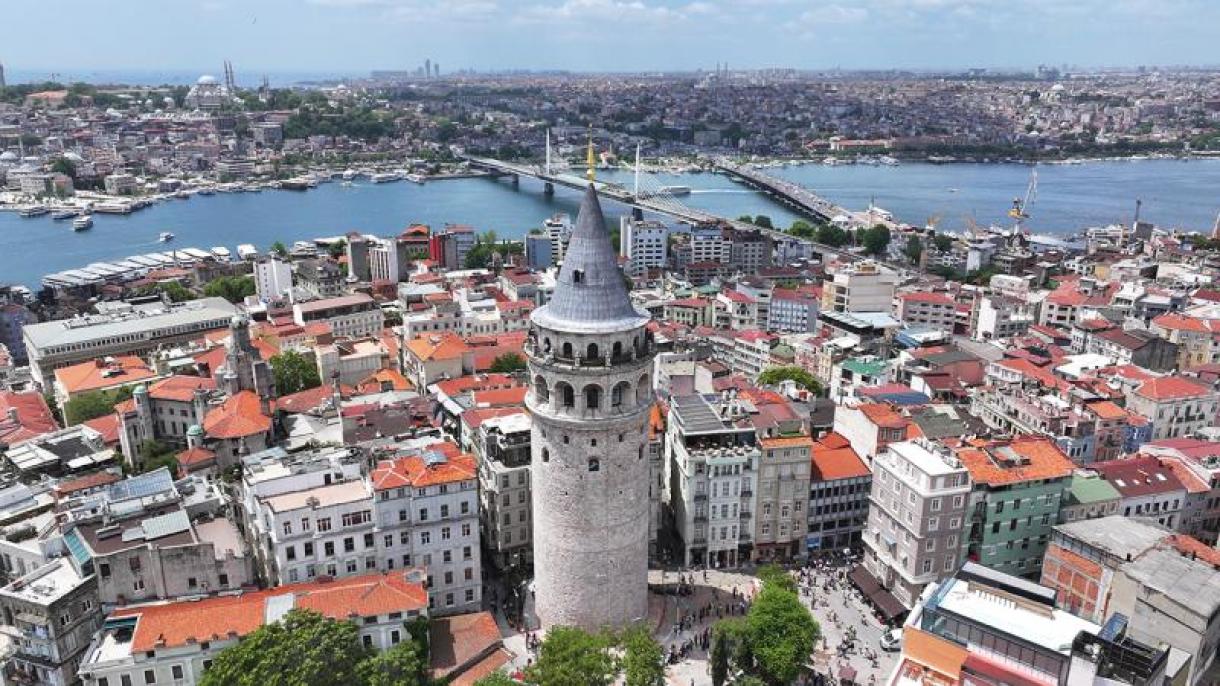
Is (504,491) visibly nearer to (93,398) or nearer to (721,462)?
(721,462)

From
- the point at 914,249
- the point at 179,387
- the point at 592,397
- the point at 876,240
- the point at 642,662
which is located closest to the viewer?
the point at 642,662

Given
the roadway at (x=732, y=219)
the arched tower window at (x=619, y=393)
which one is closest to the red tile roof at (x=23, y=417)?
the arched tower window at (x=619, y=393)

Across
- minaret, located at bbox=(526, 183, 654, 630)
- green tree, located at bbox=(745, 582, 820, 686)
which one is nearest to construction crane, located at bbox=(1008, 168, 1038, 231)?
green tree, located at bbox=(745, 582, 820, 686)

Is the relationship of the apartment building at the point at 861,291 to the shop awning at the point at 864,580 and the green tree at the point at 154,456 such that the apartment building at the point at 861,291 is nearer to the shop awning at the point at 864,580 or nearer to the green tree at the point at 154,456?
the shop awning at the point at 864,580

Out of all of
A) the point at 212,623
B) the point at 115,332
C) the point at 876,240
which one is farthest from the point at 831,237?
the point at 212,623

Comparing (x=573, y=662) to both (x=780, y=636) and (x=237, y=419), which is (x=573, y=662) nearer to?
(x=780, y=636)

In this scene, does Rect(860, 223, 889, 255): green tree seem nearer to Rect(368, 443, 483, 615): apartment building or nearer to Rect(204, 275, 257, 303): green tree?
Rect(204, 275, 257, 303): green tree

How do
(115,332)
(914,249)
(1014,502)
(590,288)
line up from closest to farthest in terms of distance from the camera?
(590,288) → (1014,502) → (115,332) → (914,249)
